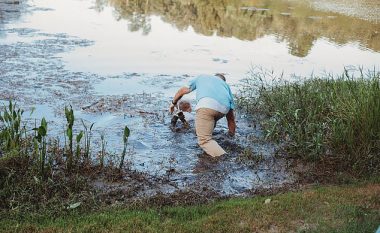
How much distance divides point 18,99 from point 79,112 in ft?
4.47

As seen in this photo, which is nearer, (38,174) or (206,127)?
(38,174)

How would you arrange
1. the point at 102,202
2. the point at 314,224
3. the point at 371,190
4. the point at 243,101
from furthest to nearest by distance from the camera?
the point at 243,101
the point at 371,190
the point at 102,202
the point at 314,224

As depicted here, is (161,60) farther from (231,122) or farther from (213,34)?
(231,122)

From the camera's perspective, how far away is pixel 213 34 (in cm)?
1981

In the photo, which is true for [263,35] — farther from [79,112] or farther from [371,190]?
[371,190]

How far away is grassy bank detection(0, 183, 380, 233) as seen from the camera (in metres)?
4.75

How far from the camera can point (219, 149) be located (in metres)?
7.30

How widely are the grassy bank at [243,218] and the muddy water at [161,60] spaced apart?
0.81m

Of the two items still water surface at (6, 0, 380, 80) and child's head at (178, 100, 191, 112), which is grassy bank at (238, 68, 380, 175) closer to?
child's head at (178, 100, 191, 112)

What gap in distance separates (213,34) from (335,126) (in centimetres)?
1353

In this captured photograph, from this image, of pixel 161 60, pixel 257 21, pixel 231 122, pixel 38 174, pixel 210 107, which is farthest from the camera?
pixel 257 21

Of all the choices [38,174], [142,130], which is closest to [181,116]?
[142,130]

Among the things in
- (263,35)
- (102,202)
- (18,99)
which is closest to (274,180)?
(102,202)

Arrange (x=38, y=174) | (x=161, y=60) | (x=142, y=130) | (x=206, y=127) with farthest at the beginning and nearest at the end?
1. (x=161, y=60)
2. (x=142, y=130)
3. (x=206, y=127)
4. (x=38, y=174)
